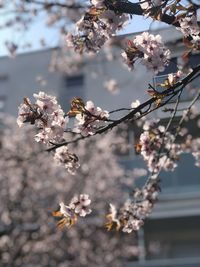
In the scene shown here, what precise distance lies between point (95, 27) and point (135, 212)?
1667 millimetres

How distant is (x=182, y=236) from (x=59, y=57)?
18.1ft

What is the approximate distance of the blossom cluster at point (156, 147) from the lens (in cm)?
395

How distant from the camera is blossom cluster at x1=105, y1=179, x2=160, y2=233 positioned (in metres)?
3.88

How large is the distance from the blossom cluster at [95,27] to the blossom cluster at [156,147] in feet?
3.01

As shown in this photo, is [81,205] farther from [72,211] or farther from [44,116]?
[44,116]

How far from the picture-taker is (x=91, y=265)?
1146 centimetres

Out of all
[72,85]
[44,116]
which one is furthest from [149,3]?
[72,85]

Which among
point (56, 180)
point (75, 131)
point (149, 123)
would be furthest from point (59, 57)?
point (75, 131)

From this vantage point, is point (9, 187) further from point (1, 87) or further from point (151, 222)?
point (1, 87)

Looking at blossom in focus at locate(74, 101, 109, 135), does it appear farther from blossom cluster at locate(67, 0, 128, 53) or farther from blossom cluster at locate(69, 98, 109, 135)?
blossom cluster at locate(67, 0, 128, 53)

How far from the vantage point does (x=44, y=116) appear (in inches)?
112

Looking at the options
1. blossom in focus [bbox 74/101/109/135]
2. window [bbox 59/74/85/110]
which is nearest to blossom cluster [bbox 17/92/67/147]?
blossom in focus [bbox 74/101/109/135]

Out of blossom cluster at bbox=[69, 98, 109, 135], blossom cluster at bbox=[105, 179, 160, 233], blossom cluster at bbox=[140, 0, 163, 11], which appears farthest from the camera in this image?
blossom cluster at bbox=[105, 179, 160, 233]

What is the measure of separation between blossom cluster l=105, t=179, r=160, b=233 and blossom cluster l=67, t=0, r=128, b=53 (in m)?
1.38
